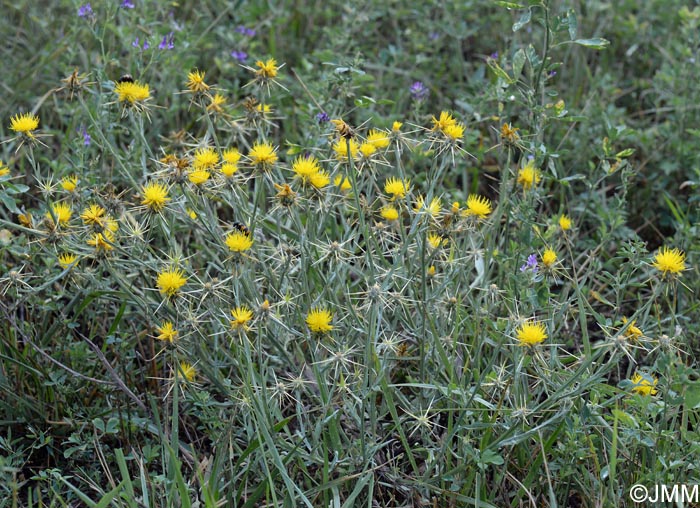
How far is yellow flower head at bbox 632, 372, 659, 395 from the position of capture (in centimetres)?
206

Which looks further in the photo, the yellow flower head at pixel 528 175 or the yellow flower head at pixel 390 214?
the yellow flower head at pixel 528 175

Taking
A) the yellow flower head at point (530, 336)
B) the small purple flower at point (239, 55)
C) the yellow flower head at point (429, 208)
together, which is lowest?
the small purple flower at point (239, 55)

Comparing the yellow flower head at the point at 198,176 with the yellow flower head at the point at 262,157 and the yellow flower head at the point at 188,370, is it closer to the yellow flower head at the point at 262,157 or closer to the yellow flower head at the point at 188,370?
the yellow flower head at the point at 262,157

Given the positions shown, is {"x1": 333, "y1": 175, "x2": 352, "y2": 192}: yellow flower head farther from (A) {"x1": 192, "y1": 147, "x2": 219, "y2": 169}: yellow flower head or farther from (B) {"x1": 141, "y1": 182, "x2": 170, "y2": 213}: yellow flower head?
(B) {"x1": 141, "y1": 182, "x2": 170, "y2": 213}: yellow flower head

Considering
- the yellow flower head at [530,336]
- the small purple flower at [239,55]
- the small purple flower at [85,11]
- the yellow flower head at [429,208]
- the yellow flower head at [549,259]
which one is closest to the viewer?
the yellow flower head at [530,336]

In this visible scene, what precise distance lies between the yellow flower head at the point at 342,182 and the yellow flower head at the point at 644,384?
894mm

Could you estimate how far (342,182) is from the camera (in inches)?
91.9

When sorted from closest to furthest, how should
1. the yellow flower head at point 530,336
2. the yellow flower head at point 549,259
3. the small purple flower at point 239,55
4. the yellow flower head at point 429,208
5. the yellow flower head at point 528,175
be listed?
the yellow flower head at point 530,336, the yellow flower head at point 429,208, the yellow flower head at point 549,259, the yellow flower head at point 528,175, the small purple flower at point 239,55

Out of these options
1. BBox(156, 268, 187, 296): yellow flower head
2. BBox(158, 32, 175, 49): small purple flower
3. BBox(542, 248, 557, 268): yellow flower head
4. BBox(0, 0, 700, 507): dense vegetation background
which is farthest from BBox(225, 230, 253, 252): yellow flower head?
BBox(158, 32, 175, 49): small purple flower

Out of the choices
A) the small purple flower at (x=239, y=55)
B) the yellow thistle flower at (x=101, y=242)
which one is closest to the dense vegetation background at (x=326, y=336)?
the yellow thistle flower at (x=101, y=242)

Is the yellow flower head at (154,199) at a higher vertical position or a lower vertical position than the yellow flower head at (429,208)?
higher

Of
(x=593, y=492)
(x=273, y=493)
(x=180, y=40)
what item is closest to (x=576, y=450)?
(x=593, y=492)

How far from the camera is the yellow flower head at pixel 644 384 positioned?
206cm

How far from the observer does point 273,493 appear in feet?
6.28
